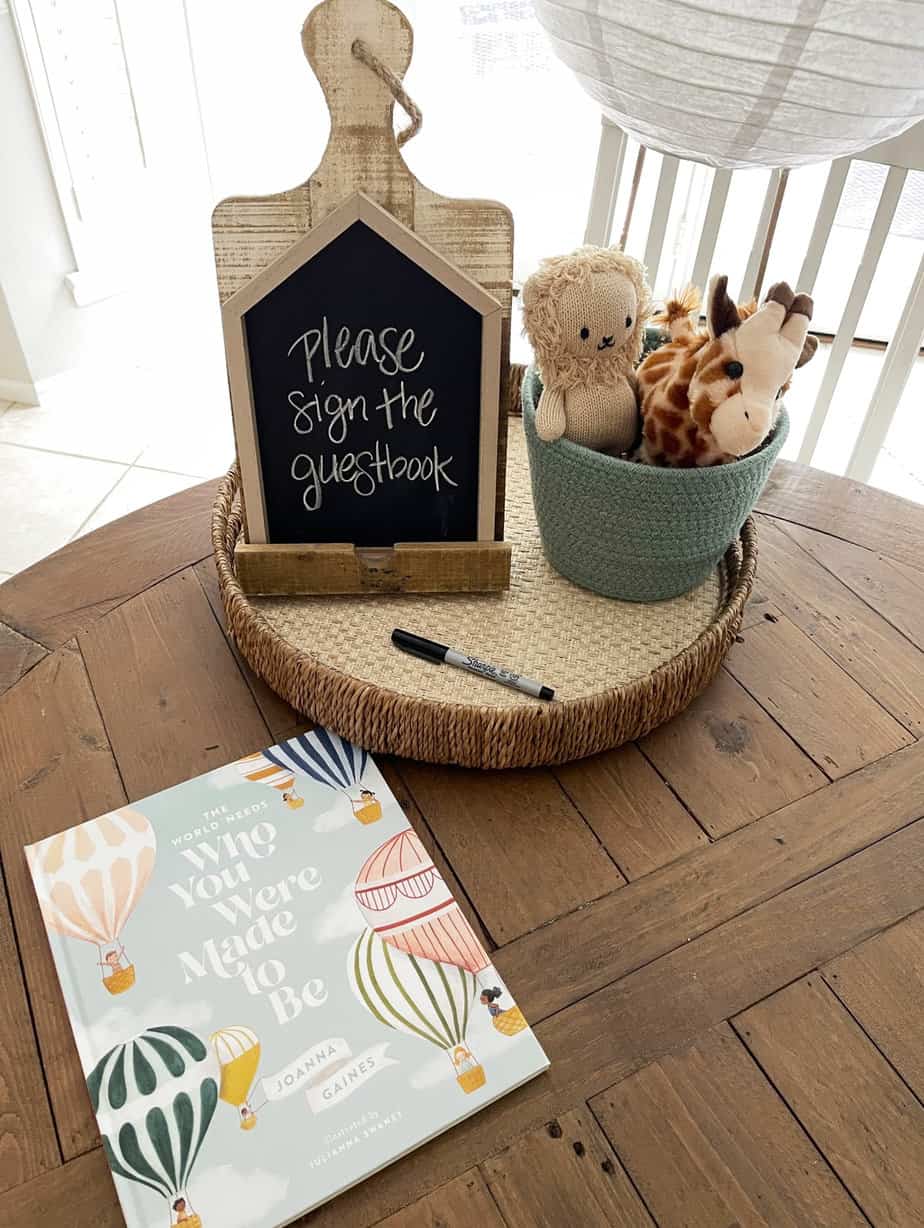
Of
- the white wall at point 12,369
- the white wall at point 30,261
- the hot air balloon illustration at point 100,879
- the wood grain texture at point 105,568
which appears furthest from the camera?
the white wall at point 12,369

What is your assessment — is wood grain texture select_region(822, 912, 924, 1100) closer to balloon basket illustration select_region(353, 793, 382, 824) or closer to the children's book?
the children's book

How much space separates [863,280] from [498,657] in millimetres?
693

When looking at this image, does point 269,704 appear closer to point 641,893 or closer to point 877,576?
point 641,893

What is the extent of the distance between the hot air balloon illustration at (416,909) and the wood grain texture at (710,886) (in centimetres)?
2

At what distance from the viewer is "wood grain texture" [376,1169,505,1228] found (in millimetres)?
492

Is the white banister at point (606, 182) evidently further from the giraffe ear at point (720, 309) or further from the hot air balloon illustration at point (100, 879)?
the hot air balloon illustration at point (100, 879)


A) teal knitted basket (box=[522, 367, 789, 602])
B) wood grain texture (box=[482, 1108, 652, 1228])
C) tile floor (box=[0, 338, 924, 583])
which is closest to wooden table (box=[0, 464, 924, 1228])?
wood grain texture (box=[482, 1108, 652, 1228])

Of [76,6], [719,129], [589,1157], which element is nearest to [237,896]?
[589,1157]

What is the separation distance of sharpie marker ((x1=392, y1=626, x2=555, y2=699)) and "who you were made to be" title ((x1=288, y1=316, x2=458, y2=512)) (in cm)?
13

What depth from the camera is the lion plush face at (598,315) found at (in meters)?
0.67

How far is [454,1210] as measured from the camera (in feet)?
1.63

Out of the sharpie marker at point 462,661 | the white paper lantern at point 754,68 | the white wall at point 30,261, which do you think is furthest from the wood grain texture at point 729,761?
the white wall at point 30,261

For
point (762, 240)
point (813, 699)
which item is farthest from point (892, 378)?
point (813, 699)

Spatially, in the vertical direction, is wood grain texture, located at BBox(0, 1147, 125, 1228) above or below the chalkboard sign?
below
